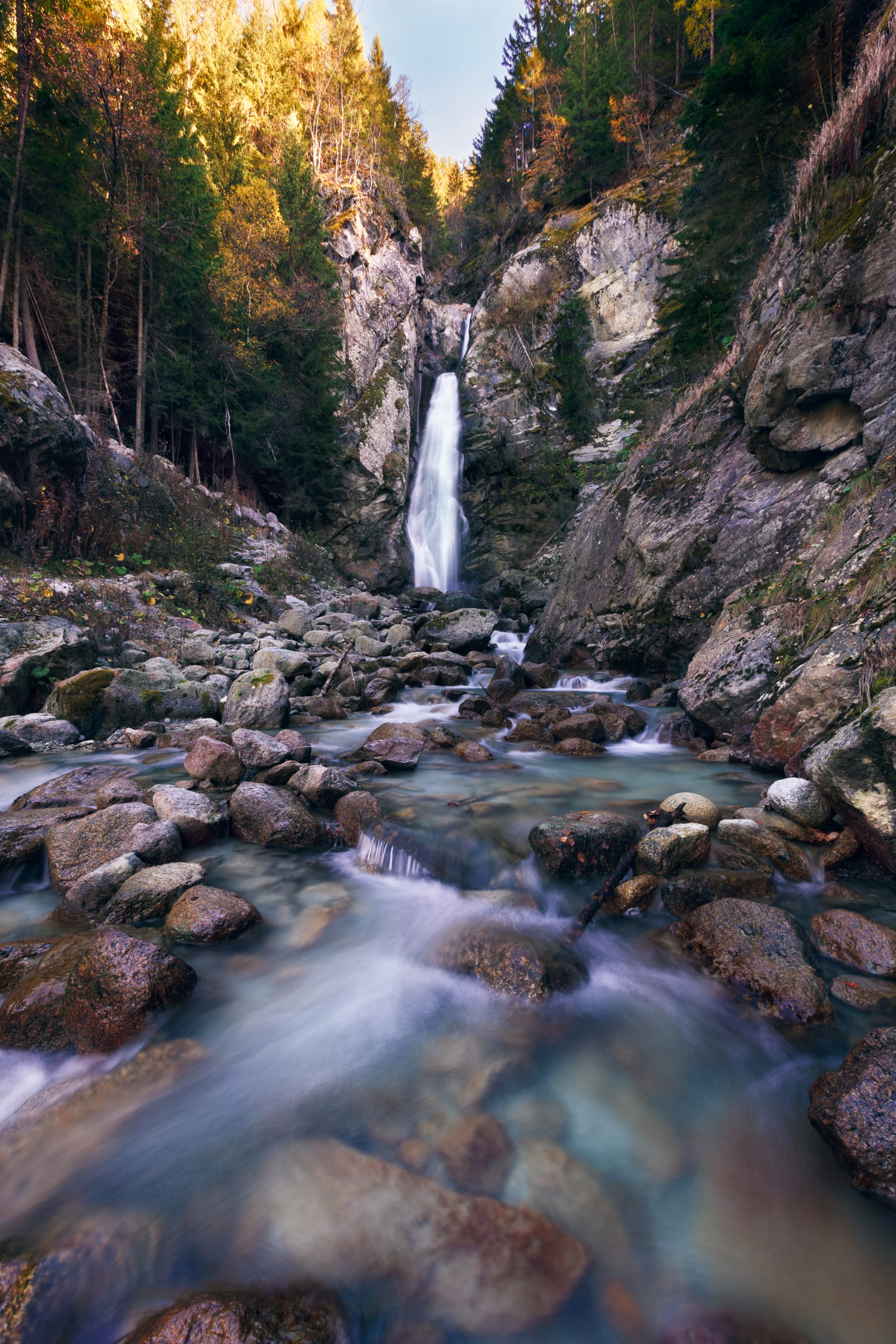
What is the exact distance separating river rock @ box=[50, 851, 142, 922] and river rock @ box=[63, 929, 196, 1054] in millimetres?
724

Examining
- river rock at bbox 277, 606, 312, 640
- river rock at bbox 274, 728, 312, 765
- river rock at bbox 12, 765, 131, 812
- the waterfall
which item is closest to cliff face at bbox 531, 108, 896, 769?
river rock at bbox 274, 728, 312, 765

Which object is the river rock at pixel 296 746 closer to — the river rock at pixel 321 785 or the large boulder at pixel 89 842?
the river rock at pixel 321 785

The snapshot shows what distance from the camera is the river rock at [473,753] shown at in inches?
249

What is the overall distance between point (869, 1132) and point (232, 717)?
7091 mm

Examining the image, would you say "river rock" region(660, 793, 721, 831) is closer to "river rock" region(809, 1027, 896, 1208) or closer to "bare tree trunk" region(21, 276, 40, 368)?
"river rock" region(809, 1027, 896, 1208)

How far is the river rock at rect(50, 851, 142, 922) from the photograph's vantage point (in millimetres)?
3182

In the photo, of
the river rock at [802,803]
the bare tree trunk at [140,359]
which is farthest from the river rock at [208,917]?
the bare tree trunk at [140,359]

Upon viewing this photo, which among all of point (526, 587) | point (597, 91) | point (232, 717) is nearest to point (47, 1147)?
point (232, 717)

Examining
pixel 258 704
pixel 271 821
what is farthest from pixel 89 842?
pixel 258 704

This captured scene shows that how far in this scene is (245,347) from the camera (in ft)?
61.3

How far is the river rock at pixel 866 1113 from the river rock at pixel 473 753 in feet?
14.5

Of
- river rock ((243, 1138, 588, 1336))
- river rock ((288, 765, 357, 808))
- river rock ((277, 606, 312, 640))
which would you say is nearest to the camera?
river rock ((243, 1138, 588, 1336))

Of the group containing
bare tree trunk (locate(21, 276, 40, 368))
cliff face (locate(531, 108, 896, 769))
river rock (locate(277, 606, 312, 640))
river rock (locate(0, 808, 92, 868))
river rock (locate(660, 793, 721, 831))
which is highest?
bare tree trunk (locate(21, 276, 40, 368))

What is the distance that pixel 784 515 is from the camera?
7.12m
